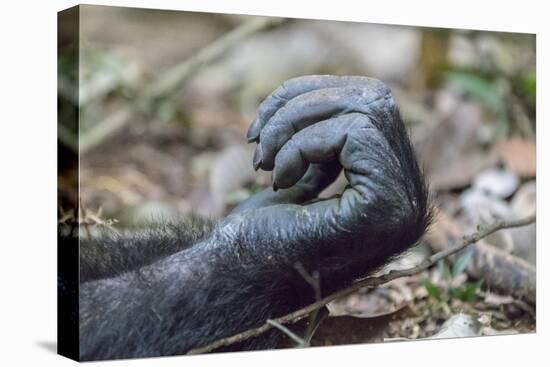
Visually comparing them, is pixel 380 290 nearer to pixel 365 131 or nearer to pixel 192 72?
pixel 365 131

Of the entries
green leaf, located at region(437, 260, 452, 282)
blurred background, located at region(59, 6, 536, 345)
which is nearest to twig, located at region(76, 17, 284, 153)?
blurred background, located at region(59, 6, 536, 345)

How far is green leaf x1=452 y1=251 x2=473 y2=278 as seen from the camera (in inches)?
140

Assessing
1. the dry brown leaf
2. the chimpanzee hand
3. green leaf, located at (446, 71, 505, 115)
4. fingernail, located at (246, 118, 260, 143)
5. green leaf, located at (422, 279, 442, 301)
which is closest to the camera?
the chimpanzee hand

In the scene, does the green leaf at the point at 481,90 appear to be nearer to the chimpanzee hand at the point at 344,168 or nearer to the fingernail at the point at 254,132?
the chimpanzee hand at the point at 344,168

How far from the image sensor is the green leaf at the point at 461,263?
3555mm

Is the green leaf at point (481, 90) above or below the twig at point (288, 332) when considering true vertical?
above

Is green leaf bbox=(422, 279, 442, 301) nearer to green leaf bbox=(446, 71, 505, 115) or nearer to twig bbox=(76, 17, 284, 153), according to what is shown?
green leaf bbox=(446, 71, 505, 115)

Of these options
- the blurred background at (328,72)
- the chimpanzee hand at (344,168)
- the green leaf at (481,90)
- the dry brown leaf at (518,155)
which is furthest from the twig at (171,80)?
the chimpanzee hand at (344,168)

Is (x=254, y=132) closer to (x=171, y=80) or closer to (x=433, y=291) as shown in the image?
(x=433, y=291)

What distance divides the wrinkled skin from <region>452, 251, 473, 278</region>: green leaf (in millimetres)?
692

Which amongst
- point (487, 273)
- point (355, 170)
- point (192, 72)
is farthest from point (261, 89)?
point (355, 170)

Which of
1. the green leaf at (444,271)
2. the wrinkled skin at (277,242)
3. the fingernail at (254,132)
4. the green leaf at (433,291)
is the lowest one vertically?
the green leaf at (433,291)

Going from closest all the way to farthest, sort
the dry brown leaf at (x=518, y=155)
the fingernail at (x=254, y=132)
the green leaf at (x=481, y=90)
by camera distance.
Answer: the fingernail at (x=254, y=132) → the dry brown leaf at (x=518, y=155) → the green leaf at (x=481, y=90)

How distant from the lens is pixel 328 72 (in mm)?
3955
